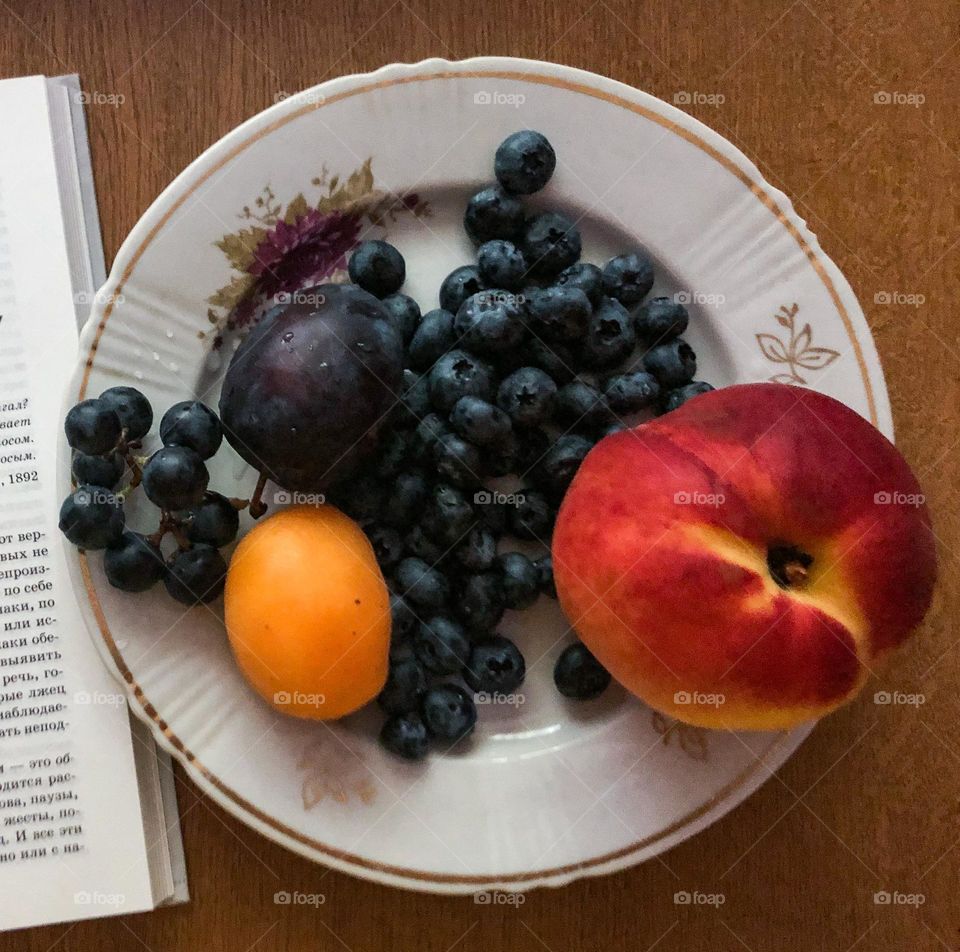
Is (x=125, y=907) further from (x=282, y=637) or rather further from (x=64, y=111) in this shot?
(x=64, y=111)

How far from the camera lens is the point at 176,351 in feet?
2.19

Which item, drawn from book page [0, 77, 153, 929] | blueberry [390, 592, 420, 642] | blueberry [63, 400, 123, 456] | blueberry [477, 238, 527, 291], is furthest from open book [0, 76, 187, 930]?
blueberry [477, 238, 527, 291]

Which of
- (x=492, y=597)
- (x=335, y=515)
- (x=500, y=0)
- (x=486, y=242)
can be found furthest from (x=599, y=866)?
(x=500, y=0)

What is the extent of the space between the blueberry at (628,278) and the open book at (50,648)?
423mm

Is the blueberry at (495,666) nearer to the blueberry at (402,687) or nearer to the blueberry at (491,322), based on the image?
the blueberry at (402,687)

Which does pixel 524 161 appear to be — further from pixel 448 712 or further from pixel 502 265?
pixel 448 712

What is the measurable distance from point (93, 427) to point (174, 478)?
0.24 ft

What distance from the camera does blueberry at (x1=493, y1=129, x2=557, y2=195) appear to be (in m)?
0.65

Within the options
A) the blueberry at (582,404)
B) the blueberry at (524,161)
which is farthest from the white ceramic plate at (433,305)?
the blueberry at (582,404)

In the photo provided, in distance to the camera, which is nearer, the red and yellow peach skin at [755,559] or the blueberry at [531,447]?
the red and yellow peach skin at [755,559]

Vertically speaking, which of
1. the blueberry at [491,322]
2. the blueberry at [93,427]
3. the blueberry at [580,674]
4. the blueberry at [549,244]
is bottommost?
the blueberry at [580,674]

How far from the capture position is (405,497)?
639mm

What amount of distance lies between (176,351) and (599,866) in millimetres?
517

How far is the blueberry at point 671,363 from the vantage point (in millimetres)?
671
